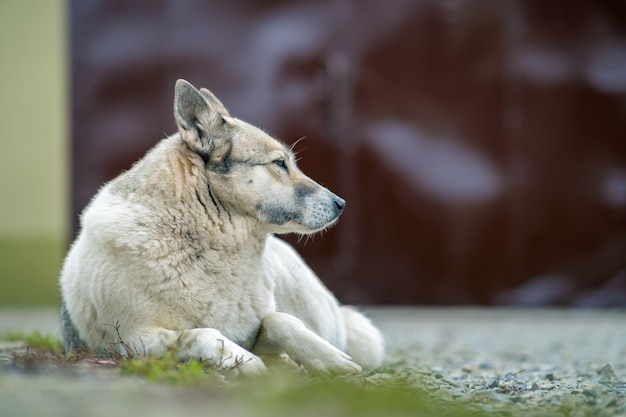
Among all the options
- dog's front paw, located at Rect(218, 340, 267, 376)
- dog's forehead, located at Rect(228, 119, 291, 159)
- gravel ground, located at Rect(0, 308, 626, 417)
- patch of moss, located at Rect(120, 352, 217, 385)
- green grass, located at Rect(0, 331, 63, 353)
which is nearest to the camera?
gravel ground, located at Rect(0, 308, 626, 417)

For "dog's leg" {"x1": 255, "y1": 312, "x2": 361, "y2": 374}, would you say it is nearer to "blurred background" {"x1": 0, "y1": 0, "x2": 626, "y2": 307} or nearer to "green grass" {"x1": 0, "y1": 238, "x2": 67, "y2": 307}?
"blurred background" {"x1": 0, "y1": 0, "x2": 626, "y2": 307}

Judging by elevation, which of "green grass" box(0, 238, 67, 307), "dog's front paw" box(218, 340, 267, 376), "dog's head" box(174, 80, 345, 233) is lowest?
"green grass" box(0, 238, 67, 307)

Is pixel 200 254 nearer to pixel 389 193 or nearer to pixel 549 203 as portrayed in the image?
pixel 389 193

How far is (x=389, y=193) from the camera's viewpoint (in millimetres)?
10086

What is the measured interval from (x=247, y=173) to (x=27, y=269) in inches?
371

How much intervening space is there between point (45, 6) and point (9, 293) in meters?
4.21

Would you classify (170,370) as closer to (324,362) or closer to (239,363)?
(239,363)

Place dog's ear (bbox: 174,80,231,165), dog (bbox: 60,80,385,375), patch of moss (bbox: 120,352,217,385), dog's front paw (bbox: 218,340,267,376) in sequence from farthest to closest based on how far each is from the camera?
dog's ear (bbox: 174,80,231,165) → dog (bbox: 60,80,385,375) → dog's front paw (bbox: 218,340,267,376) → patch of moss (bbox: 120,352,217,385)

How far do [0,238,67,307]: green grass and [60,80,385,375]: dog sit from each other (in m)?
8.22

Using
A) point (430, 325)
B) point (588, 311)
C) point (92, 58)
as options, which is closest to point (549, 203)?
point (588, 311)

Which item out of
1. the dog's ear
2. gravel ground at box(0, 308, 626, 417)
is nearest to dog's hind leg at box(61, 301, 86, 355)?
gravel ground at box(0, 308, 626, 417)

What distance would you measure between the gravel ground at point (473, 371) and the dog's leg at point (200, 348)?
1.39ft

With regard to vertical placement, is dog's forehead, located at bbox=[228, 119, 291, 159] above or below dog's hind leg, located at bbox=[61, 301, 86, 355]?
above

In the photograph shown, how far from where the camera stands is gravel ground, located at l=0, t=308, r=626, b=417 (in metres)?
3.25
